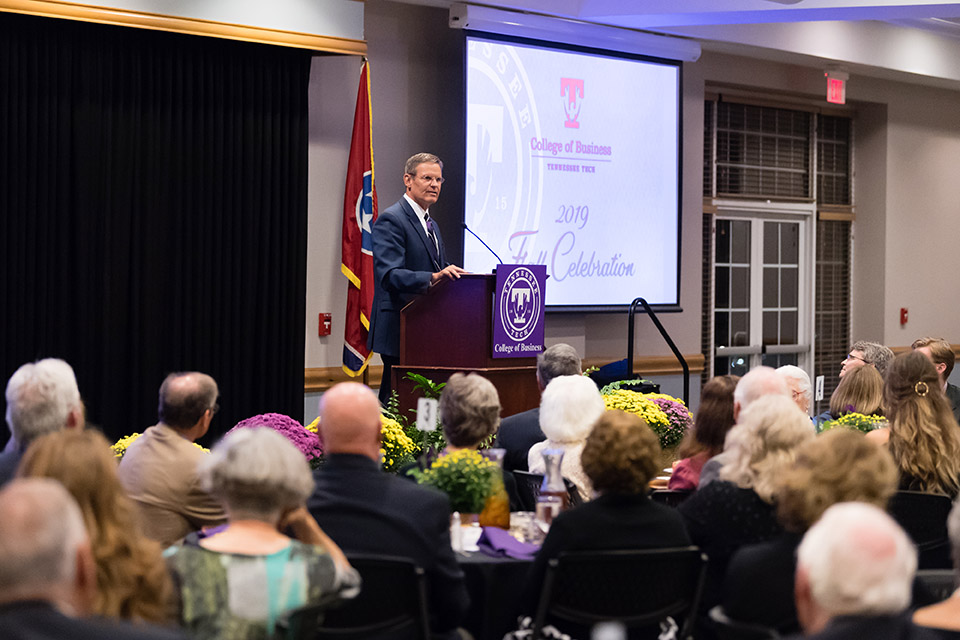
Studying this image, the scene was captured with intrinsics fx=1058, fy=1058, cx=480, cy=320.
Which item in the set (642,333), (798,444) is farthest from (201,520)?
(642,333)

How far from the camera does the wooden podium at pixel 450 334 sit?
5445mm

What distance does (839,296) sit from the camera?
35.0 ft

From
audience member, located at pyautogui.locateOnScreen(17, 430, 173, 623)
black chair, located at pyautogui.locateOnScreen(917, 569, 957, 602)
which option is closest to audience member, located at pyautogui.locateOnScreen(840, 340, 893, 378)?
black chair, located at pyautogui.locateOnScreen(917, 569, 957, 602)

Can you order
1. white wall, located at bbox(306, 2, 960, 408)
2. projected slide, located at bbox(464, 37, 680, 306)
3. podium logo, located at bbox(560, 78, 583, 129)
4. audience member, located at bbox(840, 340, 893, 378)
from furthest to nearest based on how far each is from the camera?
1. podium logo, located at bbox(560, 78, 583, 129)
2. projected slide, located at bbox(464, 37, 680, 306)
3. white wall, located at bbox(306, 2, 960, 408)
4. audience member, located at bbox(840, 340, 893, 378)

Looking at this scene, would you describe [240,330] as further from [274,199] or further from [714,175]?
[714,175]

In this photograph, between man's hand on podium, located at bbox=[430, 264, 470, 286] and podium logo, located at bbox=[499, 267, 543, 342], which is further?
podium logo, located at bbox=[499, 267, 543, 342]

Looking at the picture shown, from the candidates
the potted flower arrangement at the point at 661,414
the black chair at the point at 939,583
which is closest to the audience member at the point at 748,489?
the black chair at the point at 939,583

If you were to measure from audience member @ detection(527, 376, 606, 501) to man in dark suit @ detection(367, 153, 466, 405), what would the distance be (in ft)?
7.83

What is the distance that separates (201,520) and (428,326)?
2466 mm

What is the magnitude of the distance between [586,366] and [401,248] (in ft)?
8.54

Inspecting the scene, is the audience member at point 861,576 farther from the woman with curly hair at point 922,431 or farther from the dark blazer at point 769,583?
the woman with curly hair at point 922,431

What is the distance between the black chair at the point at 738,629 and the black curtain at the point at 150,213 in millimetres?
4466

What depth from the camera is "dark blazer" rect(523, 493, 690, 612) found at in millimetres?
2572

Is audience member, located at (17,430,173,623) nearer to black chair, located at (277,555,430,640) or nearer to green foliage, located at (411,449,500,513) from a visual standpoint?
black chair, located at (277,555,430,640)
